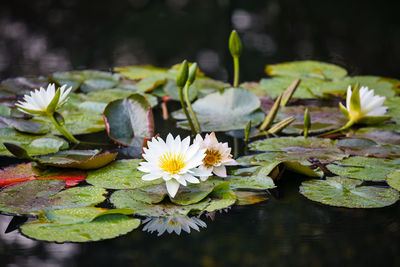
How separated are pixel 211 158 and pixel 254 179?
13 centimetres

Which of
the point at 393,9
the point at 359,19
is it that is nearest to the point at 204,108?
the point at 359,19

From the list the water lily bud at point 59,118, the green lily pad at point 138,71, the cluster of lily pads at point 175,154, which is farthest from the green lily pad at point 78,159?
the green lily pad at point 138,71

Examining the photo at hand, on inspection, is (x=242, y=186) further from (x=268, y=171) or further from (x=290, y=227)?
(x=290, y=227)

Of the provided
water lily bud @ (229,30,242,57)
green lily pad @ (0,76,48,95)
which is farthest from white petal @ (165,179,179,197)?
green lily pad @ (0,76,48,95)

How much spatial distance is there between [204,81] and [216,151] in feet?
3.61

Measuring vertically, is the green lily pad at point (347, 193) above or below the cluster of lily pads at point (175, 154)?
below

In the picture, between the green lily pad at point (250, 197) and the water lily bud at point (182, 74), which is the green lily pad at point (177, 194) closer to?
the green lily pad at point (250, 197)

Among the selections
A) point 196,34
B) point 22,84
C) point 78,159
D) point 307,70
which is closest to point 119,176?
point 78,159

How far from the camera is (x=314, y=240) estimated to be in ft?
3.48

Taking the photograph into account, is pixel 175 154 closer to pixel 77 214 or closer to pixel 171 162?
pixel 171 162

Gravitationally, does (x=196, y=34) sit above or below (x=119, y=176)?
above

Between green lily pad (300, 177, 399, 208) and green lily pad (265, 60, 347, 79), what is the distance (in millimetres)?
1169

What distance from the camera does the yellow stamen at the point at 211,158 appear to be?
1253mm

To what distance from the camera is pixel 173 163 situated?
1.16m
